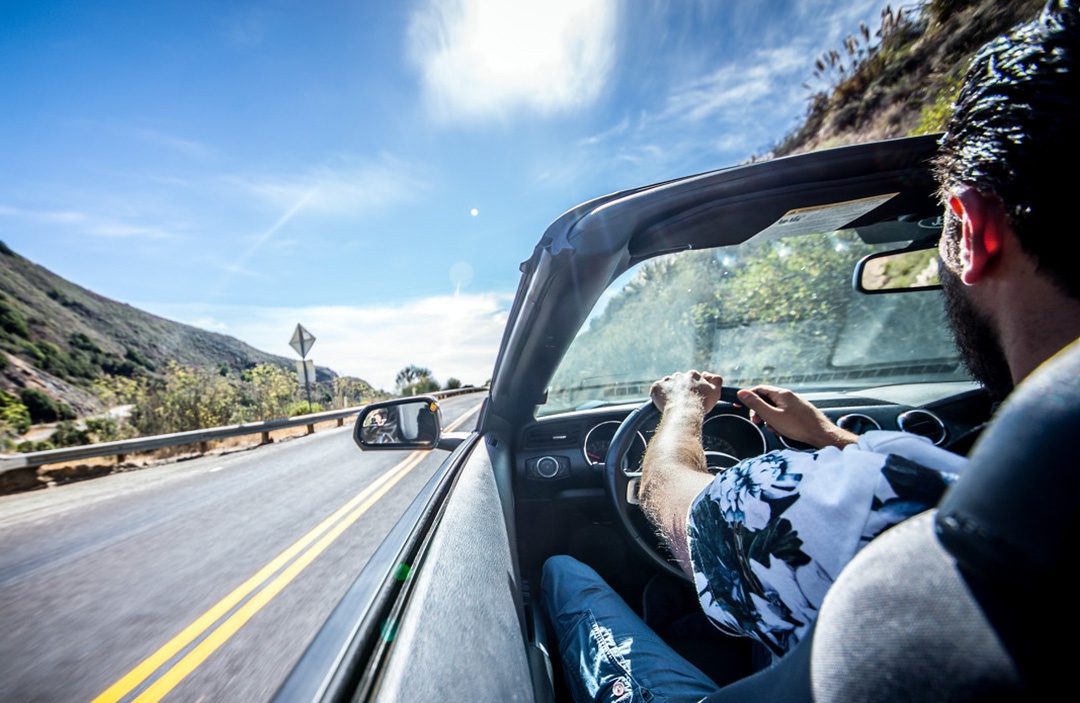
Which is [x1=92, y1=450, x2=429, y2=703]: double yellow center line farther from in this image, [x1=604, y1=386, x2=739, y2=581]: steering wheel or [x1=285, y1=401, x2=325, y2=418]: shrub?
[x1=285, y1=401, x2=325, y2=418]: shrub

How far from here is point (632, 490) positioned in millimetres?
2100

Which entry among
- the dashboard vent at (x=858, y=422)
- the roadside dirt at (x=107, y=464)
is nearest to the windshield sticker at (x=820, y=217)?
the dashboard vent at (x=858, y=422)

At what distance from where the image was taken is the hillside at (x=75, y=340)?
3878 centimetres

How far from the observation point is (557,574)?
2.01 meters

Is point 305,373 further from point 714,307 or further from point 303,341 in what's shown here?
point 714,307

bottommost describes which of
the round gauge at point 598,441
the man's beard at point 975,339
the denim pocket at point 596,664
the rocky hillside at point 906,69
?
the denim pocket at point 596,664

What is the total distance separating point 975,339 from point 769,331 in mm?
1878

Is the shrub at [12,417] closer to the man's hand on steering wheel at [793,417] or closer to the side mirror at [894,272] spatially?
the man's hand on steering wheel at [793,417]

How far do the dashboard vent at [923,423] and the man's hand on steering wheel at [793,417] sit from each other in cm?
69

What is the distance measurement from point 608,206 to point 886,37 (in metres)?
15.9

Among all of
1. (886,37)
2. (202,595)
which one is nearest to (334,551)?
(202,595)

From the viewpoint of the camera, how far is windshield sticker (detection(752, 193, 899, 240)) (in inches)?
64.8

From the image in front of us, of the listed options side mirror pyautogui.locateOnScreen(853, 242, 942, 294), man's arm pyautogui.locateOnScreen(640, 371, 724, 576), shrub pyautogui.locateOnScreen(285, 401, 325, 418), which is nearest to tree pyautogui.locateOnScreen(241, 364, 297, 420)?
shrub pyautogui.locateOnScreen(285, 401, 325, 418)

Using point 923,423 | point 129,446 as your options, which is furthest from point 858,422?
point 129,446
